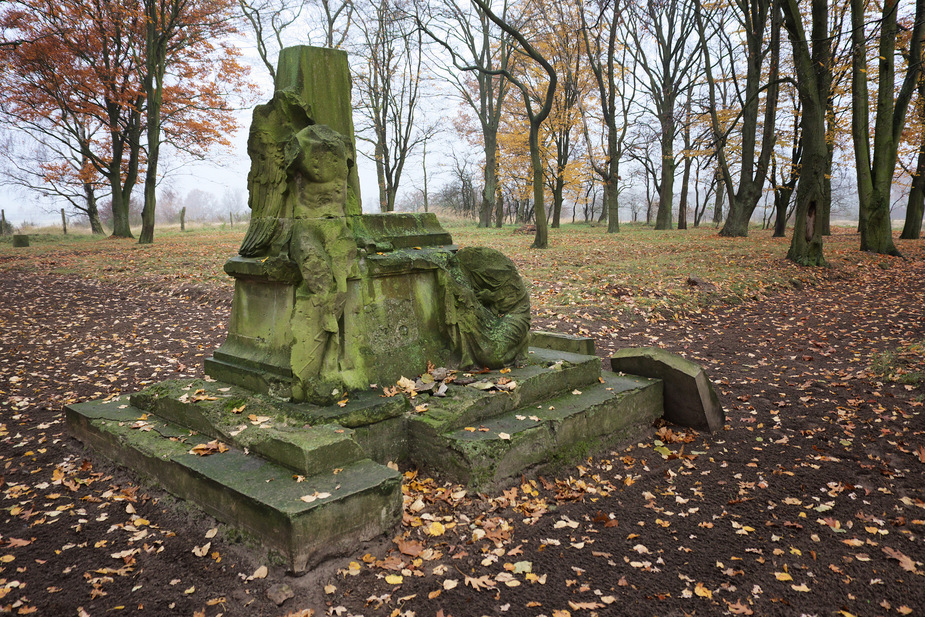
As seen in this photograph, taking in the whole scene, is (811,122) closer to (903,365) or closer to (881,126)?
(881,126)

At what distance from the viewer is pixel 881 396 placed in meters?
6.07

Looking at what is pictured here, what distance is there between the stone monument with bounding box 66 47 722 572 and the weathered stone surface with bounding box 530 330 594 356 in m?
0.61

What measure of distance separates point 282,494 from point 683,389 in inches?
154

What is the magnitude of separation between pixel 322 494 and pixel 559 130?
91.5 ft

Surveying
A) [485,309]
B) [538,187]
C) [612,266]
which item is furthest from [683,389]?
[538,187]

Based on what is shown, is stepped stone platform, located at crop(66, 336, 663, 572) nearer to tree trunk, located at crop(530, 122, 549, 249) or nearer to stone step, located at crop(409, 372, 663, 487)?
stone step, located at crop(409, 372, 663, 487)

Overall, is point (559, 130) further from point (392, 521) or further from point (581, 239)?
point (392, 521)

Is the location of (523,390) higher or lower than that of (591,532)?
higher

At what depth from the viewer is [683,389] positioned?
574 cm

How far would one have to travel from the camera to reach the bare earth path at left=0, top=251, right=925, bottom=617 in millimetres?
3266

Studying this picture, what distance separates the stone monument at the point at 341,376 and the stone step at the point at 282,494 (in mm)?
14

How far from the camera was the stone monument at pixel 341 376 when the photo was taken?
389 cm

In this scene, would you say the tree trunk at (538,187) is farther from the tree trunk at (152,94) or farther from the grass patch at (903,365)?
the tree trunk at (152,94)

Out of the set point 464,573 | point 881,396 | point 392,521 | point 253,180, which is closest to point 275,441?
point 392,521
